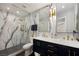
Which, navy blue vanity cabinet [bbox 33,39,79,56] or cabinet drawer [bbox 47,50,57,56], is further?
cabinet drawer [bbox 47,50,57,56]

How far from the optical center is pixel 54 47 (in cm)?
146

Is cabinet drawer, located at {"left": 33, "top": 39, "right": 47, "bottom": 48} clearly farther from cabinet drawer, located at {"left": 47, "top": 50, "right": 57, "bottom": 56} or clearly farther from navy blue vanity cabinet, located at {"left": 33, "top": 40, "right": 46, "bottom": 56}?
cabinet drawer, located at {"left": 47, "top": 50, "right": 57, "bottom": 56}

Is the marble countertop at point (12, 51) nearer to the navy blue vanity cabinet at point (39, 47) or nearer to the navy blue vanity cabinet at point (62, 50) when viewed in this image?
the navy blue vanity cabinet at point (39, 47)

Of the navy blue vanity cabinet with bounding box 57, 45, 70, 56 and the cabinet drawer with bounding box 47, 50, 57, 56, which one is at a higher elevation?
the navy blue vanity cabinet with bounding box 57, 45, 70, 56

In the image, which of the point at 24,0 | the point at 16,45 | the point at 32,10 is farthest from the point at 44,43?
the point at 24,0

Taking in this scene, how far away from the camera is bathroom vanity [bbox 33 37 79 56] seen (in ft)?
4.45

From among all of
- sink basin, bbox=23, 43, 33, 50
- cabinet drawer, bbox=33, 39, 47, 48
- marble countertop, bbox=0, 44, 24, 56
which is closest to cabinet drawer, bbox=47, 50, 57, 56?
cabinet drawer, bbox=33, 39, 47, 48

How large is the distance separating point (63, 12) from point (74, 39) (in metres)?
0.40

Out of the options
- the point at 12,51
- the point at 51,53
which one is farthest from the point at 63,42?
the point at 12,51

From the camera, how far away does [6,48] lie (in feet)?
4.87

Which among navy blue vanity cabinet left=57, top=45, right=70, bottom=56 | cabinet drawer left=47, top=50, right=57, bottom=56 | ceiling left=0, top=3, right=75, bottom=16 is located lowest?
cabinet drawer left=47, top=50, right=57, bottom=56

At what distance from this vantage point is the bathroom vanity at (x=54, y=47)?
136 cm

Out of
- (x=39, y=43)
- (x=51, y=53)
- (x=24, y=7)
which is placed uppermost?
(x=24, y=7)

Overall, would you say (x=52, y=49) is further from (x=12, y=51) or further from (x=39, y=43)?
(x=12, y=51)
